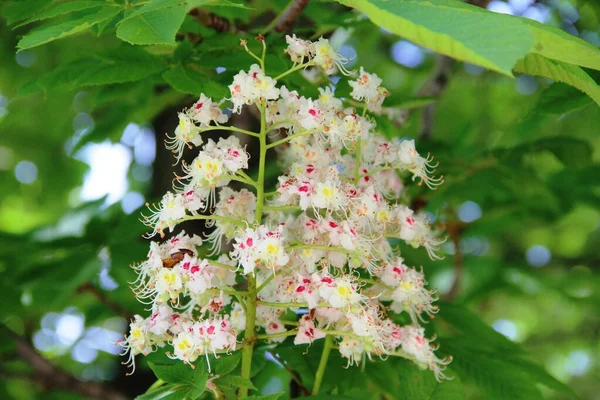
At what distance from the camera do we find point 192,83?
1396 mm

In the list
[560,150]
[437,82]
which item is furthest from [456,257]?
[560,150]

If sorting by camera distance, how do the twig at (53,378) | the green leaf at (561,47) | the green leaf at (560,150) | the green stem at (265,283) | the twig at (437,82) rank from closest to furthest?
the green leaf at (561,47)
the green stem at (265,283)
the green leaf at (560,150)
the twig at (53,378)
the twig at (437,82)

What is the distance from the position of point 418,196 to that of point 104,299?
3.68ft

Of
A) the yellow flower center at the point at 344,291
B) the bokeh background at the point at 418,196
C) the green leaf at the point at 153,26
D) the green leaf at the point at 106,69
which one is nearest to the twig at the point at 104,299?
the bokeh background at the point at 418,196

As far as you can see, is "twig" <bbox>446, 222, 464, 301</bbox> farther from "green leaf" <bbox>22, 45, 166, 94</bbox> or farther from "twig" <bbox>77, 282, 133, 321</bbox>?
"green leaf" <bbox>22, 45, 166, 94</bbox>

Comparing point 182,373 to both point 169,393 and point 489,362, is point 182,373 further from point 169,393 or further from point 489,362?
point 489,362

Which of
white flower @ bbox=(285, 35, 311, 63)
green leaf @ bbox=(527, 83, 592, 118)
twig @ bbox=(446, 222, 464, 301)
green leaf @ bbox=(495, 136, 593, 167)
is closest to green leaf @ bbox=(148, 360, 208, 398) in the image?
white flower @ bbox=(285, 35, 311, 63)

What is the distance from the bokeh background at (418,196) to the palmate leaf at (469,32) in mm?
454

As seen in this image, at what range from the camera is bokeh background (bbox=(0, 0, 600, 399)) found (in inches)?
83.4

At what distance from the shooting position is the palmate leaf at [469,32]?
84cm

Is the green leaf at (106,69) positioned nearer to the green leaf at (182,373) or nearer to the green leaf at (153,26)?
the green leaf at (153,26)

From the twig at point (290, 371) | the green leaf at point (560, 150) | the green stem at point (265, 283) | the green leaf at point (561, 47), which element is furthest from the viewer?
the green leaf at point (560, 150)

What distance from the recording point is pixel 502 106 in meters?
4.35

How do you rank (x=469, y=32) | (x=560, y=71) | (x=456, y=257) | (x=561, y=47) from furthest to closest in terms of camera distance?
(x=456, y=257)
(x=560, y=71)
(x=561, y=47)
(x=469, y=32)
